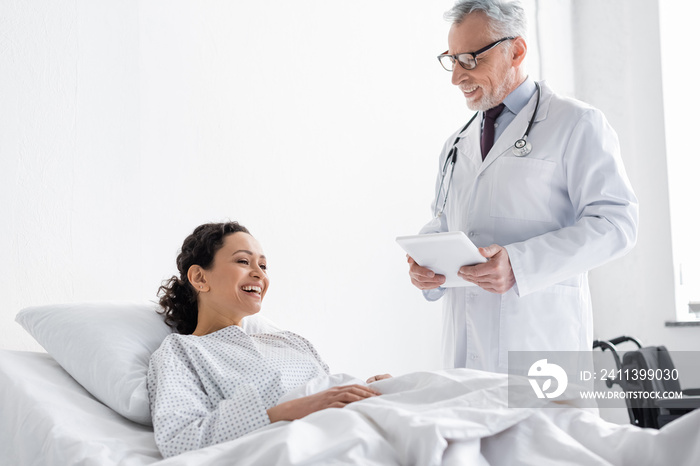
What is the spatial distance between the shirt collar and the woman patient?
0.81 m

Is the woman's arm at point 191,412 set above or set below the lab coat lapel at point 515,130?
below

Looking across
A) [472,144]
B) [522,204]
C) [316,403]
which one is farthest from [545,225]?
[316,403]

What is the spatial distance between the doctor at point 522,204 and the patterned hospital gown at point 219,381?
0.40 meters

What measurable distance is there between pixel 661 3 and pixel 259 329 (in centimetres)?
325

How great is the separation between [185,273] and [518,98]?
105 centimetres

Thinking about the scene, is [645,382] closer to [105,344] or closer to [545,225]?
[545,225]

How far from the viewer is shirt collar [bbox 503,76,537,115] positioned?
1.93 m

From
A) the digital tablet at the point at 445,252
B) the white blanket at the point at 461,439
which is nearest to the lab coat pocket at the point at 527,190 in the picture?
the digital tablet at the point at 445,252

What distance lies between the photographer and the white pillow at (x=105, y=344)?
1529 mm

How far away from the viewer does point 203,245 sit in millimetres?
1888

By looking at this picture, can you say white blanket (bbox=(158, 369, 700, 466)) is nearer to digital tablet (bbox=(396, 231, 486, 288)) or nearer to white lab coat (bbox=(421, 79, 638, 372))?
digital tablet (bbox=(396, 231, 486, 288))

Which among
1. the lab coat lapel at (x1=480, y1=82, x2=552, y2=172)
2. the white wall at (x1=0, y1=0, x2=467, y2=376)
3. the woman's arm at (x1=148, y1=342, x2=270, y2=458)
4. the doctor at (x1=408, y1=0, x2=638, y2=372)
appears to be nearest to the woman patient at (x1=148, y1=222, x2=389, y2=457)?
the woman's arm at (x1=148, y1=342, x2=270, y2=458)

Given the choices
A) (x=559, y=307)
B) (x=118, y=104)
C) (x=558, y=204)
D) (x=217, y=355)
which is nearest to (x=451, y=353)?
(x=559, y=307)

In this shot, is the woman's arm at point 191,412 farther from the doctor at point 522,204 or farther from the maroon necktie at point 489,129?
the maroon necktie at point 489,129
